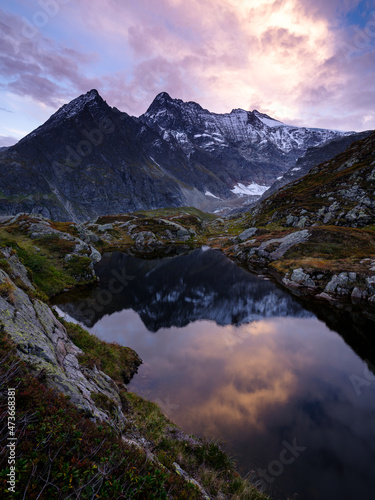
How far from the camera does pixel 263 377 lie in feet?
63.8

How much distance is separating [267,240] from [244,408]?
64.2m

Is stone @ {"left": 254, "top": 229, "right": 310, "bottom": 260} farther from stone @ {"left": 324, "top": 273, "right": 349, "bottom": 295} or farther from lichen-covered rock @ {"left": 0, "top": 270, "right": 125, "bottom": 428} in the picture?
lichen-covered rock @ {"left": 0, "top": 270, "right": 125, "bottom": 428}

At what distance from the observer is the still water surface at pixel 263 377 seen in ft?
40.2

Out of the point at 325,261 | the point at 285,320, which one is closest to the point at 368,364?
the point at 285,320

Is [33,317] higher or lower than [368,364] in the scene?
lower

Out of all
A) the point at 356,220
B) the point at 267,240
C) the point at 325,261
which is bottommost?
the point at 325,261

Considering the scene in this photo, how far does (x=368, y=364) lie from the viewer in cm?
2142

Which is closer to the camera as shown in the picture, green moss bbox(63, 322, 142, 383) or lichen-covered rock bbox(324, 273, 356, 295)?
green moss bbox(63, 322, 142, 383)

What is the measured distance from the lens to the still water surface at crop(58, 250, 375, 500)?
12250 millimetres

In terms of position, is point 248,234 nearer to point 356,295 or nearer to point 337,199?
point 337,199

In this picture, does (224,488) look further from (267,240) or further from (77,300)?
(267,240)

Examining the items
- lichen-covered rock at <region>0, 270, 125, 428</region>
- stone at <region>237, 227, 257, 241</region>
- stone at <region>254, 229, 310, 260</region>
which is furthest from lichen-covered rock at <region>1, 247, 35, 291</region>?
stone at <region>237, 227, 257, 241</region>

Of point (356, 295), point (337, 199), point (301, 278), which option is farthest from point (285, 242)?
point (337, 199)

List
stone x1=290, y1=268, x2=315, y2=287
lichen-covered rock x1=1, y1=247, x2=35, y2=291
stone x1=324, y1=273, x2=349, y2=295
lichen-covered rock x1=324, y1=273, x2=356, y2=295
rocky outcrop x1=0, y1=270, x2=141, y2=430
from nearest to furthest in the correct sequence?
rocky outcrop x1=0, y1=270, x2=141, y2=430 < lichen-covered rock x1=1, y1=247, x2=35, y2=291 < lichen-covered rock x1=324, y1=273, x2=356, y2=295 < stone x1=324, y1=273, x2=349, y2=295 < stone x1=290, y1=268, x2=315, y2=287
